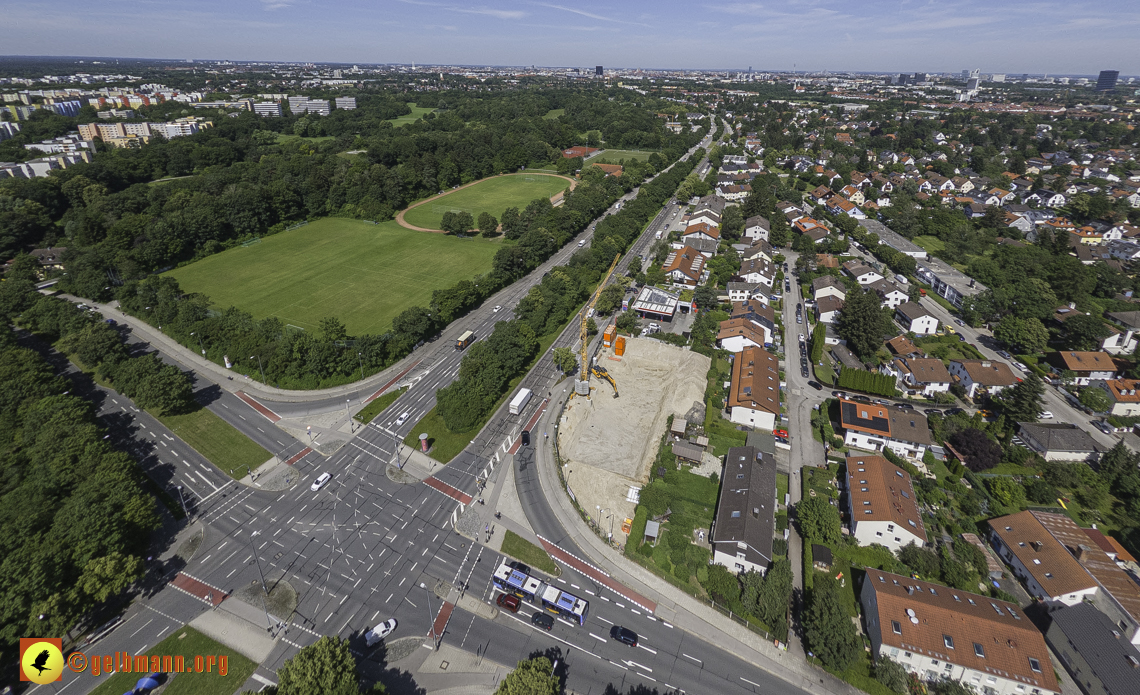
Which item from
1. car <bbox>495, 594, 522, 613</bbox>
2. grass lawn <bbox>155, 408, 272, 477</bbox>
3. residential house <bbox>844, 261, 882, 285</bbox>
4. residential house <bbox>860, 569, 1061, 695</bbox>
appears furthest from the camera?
residential house <bbox>844, 261, 882, 285</bbox>

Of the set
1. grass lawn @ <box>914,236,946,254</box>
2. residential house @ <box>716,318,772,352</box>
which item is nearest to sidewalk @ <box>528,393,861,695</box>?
residential house @ <box>716,318,772,352</box>

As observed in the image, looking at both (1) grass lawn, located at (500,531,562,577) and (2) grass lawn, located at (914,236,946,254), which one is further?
(2) grass lawn, located at (914,236,946,254)

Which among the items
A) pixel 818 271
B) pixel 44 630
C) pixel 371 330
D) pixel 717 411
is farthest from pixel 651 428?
pixel 818 271

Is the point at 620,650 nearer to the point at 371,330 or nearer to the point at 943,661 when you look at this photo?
the point at 943,661

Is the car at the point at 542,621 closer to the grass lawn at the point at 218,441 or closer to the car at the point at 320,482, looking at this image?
the car at the point at 320,482

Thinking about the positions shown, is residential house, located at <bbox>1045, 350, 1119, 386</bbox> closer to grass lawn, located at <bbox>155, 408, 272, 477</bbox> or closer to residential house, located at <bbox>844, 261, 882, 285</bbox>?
residential house, located at <bbox>844, 261, 882, 285</bbox>

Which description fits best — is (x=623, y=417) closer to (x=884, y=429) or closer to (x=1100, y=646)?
(x=884, y=429)

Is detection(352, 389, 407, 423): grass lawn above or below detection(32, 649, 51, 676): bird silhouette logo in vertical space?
above

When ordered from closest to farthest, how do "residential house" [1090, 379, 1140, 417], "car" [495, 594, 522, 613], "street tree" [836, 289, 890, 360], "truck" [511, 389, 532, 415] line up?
1. "car" [495, 594, 522, 613]
2. "residential house" [1090, 379, 1140, 417]
3. "truck" [511, 389, 532, 415]
4. "street tree" [836, 289, 890, 360]
